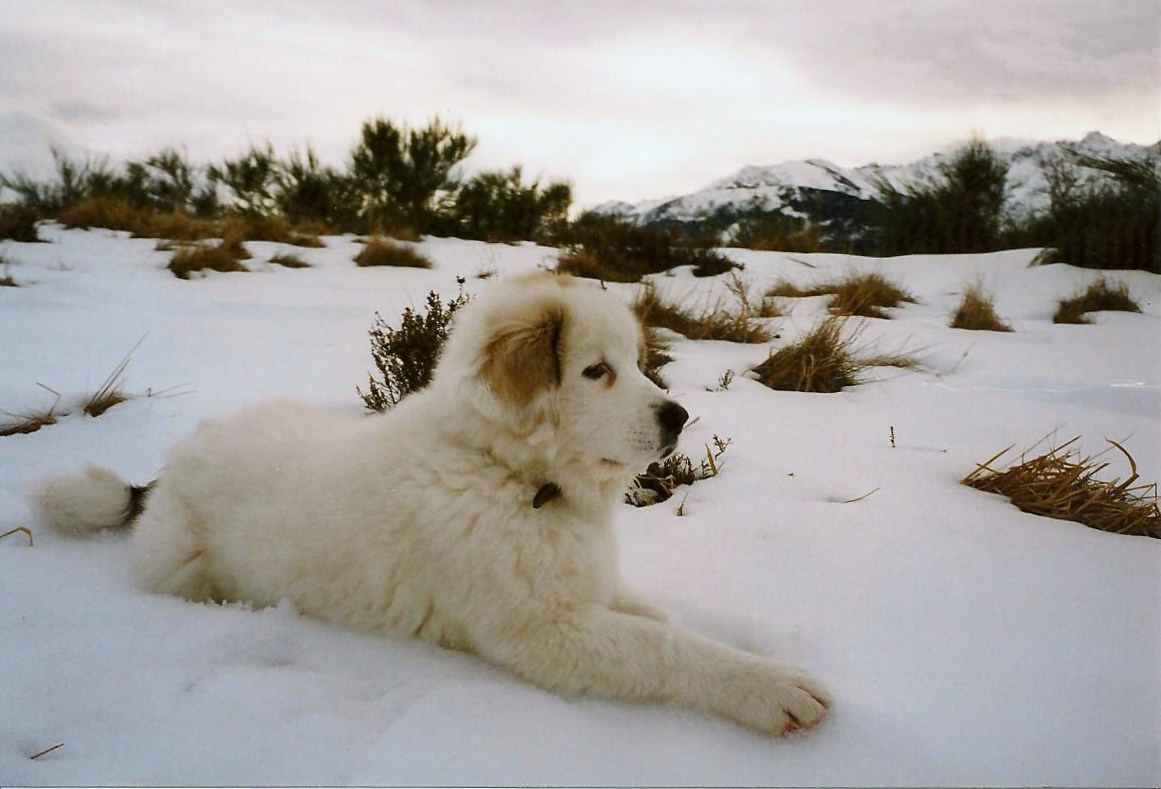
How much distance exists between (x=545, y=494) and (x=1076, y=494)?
7.83ft

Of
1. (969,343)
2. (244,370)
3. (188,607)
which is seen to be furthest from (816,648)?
(969,343)

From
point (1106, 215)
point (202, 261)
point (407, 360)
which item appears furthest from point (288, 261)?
point (1106, 215)

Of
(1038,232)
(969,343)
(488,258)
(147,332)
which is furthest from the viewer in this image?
(488,258)

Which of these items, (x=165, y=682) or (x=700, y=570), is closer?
(x=165, y=682)

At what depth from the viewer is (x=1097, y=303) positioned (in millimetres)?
6156

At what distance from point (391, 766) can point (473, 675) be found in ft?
1.17

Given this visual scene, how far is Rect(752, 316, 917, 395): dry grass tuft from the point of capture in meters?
4.74

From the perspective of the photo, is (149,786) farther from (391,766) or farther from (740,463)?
(740,463)

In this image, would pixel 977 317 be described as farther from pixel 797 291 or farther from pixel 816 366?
pixel 816 366

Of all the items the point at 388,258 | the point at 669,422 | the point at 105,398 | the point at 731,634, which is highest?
the point at 388,258

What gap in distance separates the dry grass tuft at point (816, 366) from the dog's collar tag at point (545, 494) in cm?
326

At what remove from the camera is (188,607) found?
6.48ft

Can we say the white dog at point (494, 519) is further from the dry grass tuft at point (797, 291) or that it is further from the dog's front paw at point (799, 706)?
the dry grass tuft at point (797, 291)

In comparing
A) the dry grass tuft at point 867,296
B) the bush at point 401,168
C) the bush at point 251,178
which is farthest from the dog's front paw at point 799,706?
the bush at point 251,178
